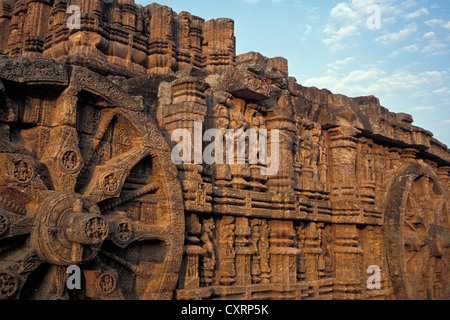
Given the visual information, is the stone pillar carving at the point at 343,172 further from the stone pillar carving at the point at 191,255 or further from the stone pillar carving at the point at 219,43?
the stone pillar carving at the point at 219,43

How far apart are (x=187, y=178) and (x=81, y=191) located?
4.90 feet

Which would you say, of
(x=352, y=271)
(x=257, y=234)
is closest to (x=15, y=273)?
(x=257, y=234)

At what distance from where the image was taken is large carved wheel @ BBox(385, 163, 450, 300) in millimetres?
9242

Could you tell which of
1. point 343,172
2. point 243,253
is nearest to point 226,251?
point 243,253

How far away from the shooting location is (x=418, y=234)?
1000cm

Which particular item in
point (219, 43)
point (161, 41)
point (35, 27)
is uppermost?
point (219, 43)

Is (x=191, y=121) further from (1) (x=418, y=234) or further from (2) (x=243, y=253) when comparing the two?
(1) (x=418, y=234)

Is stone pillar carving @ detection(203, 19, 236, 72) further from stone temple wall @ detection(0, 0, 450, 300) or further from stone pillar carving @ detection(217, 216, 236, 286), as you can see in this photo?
stone pillar carving @ detection(217, 216, 236, 286)

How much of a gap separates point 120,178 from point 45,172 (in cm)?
81

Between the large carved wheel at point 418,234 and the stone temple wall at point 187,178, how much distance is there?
4 centimetres

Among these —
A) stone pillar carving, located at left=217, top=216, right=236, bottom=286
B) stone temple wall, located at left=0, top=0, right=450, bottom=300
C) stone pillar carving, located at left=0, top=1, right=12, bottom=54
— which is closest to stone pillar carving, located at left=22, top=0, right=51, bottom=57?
stone temple wall, located at left=0, top=0, right=450, bottom=300

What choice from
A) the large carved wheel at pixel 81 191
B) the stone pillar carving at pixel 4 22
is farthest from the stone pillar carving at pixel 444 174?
the stone pillar carving at pixel 4 22

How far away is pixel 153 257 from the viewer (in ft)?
17.8

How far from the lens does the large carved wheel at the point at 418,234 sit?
9.24 metres
